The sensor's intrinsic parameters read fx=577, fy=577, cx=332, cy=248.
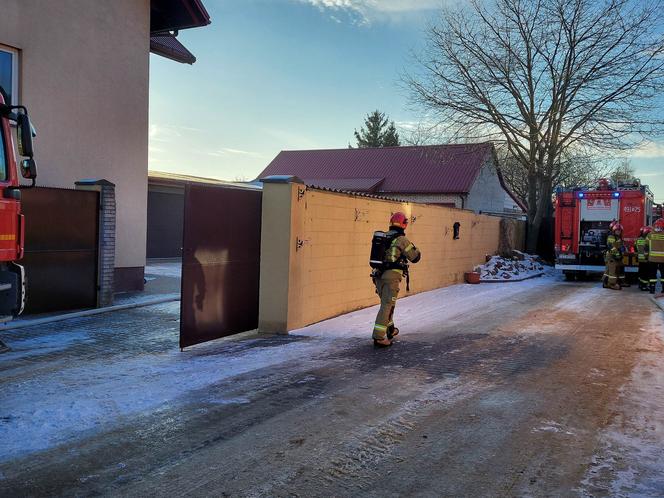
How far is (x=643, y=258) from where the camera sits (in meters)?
14.5

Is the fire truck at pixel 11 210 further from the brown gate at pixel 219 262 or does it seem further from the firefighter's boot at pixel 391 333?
the firefighter's boot at pixel 391 333

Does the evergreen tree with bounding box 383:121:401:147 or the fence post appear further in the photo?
the evergreen tree with bounding box 383:121:401:147

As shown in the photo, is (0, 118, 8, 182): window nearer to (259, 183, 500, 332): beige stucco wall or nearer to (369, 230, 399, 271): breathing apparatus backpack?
(259, 183, 500, 332): beige stucco wall

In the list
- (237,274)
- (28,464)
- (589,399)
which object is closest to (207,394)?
(28,464)

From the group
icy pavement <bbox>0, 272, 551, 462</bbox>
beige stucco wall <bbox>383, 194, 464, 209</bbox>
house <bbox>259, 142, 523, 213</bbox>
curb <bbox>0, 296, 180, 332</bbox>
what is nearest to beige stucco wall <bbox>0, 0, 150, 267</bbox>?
curb <bbox>0, 296, 180, 332</bbox>

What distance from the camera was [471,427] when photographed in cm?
463

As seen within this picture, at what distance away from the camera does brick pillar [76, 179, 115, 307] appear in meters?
10.1

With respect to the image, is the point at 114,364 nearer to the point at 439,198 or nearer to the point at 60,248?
the point at 60,248

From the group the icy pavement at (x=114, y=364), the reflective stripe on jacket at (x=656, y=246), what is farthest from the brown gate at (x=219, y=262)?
the reflective stripe on jacket at (x=656, y=246)

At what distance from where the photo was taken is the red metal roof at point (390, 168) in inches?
1250

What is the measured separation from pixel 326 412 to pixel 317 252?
4.34 meters

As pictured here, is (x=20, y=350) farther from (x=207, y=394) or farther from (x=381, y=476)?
(x=381, y=476)

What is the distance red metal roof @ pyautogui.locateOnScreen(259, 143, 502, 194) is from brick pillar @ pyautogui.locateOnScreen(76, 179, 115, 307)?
1980 centimetres

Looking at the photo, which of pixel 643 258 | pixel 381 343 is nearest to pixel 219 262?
pixel 381 343
